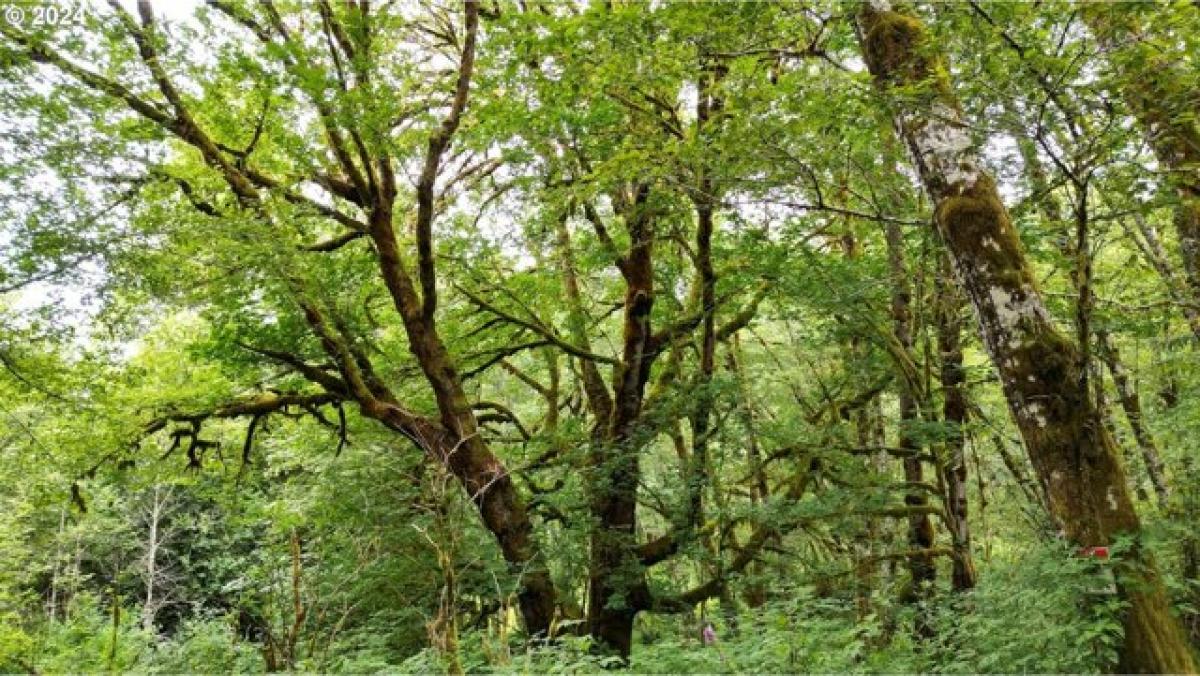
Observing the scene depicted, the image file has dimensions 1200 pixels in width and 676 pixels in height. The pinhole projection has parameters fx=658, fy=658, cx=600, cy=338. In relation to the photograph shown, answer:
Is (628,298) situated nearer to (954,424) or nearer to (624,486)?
(624,486)

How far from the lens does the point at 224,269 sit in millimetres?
5871

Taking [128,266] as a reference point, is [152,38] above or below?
above

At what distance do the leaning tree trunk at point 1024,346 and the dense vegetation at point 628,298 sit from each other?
0.7 inches

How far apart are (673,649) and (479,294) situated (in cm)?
457

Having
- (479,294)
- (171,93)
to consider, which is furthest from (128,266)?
(479,294)

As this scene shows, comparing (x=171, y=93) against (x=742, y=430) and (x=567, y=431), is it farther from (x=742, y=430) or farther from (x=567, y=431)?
(x=742, y=430)

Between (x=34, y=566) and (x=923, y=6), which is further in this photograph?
(x=34, y=566)

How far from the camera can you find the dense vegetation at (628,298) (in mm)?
3590

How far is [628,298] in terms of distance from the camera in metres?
8.04

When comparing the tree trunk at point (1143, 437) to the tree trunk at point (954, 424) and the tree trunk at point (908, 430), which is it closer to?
the tree trunk at point (954, 424)

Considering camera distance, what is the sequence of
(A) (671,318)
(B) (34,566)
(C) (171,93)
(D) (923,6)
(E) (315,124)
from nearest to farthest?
(D) (923,6) < (C) (171,93) < (E) (315,124) < (A) (671,318) < (B) (34,566)

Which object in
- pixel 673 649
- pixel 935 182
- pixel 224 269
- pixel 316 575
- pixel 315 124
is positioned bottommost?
pixel 673 649

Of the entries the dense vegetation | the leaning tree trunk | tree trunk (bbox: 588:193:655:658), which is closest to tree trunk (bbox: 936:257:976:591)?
the dense vegetation

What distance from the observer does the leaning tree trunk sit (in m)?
3.27
